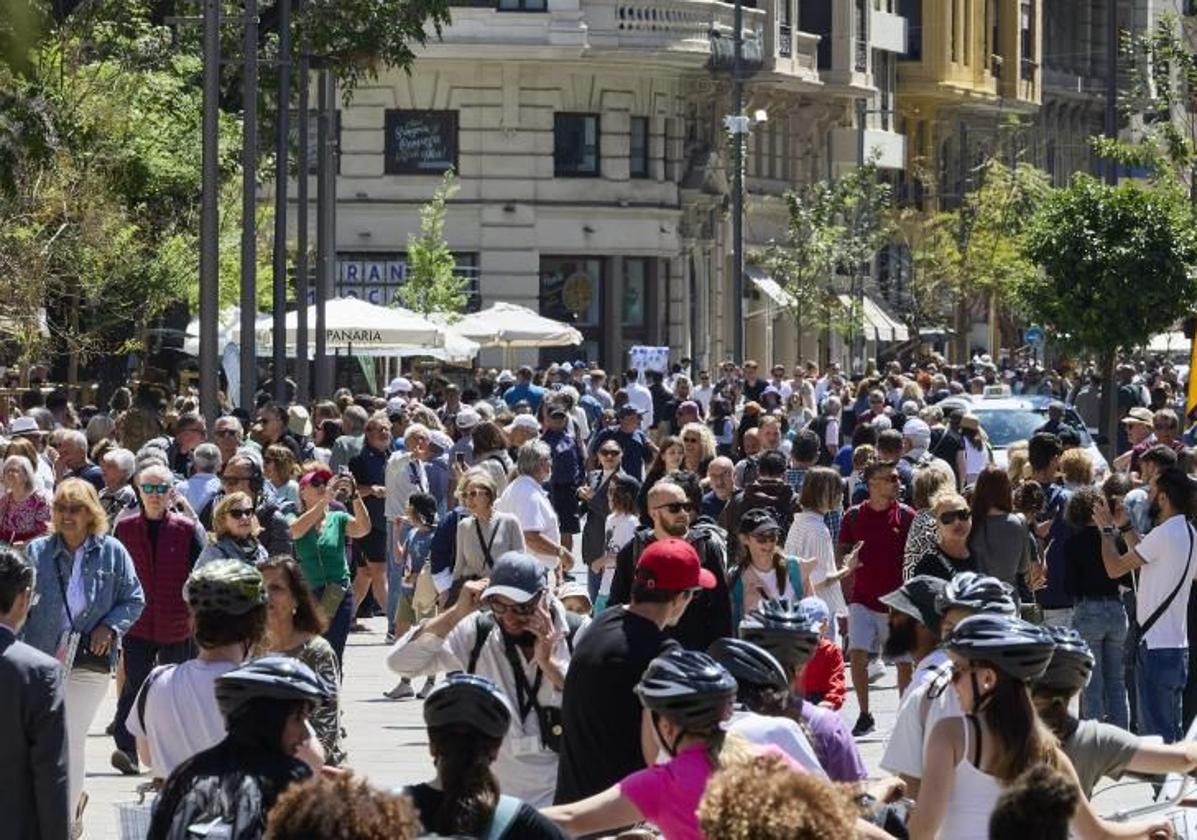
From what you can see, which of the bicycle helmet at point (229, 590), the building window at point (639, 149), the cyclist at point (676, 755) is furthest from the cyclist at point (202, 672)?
the building window at point (639, 149)

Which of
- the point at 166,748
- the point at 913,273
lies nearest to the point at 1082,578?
the point at 166,748

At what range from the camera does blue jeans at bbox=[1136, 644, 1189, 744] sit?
15266mm

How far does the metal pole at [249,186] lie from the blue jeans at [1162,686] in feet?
50.2

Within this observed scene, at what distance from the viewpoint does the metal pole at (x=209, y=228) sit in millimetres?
25016

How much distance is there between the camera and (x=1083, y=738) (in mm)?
8211

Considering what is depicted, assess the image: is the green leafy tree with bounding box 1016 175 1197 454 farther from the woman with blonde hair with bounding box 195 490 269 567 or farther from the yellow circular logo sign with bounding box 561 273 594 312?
the woman with blonde hair with bounding box 195 490 269 567

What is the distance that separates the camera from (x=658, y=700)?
739 cm

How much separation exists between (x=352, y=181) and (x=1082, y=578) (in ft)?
152

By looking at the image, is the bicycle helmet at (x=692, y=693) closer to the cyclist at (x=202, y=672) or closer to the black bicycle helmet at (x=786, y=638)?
the black bicycle helmet at (x=786, y=638)

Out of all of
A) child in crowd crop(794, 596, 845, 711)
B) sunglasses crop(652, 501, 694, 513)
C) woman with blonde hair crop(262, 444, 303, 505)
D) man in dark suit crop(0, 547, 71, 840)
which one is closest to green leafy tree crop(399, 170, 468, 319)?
woman with blonde hair crop(262, 444, 303, 505)

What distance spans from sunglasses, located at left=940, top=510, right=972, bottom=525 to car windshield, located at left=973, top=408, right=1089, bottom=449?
1564 centimetres

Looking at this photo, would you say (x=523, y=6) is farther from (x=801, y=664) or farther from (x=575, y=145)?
(x=801, y=664)

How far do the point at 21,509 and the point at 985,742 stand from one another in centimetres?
970

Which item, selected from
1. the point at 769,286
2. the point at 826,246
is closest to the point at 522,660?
the point at 826,246
